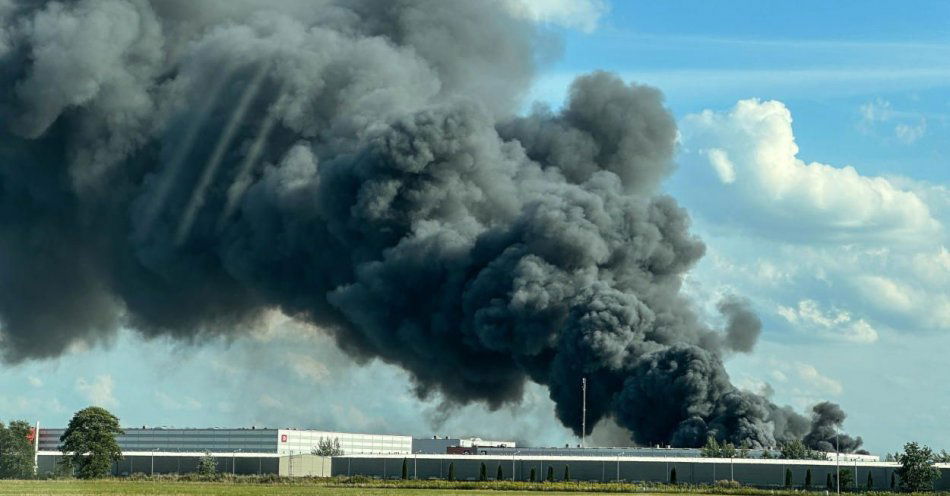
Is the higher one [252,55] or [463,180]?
[252,55]

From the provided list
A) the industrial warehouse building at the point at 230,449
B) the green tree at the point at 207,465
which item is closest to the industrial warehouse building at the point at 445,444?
the industrial warehouse building at the point at 230,449

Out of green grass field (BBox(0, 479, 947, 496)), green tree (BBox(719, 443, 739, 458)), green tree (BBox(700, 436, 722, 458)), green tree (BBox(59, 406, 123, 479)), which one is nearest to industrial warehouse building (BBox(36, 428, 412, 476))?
green tree (BBox(59, 406, 123, 479))

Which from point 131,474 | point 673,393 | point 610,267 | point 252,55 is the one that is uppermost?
point 252,55

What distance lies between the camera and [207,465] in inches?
4284

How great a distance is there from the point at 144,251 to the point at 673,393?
52.9 m

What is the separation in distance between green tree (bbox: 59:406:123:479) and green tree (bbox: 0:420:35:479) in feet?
23.3

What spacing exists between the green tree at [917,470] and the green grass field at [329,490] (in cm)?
491

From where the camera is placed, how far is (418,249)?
4833 inches

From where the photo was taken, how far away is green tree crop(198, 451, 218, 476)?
4237 inches

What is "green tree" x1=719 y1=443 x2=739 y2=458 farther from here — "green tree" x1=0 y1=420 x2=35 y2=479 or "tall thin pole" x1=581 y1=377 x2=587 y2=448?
"green tree" x1=0 y1=420 x2=35 y2=479

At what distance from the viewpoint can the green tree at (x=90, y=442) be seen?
100312 millimetres

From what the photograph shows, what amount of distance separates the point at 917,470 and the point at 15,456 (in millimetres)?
63874

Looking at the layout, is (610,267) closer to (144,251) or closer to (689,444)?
(689,444)

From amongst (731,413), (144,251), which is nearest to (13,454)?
(144,251)
